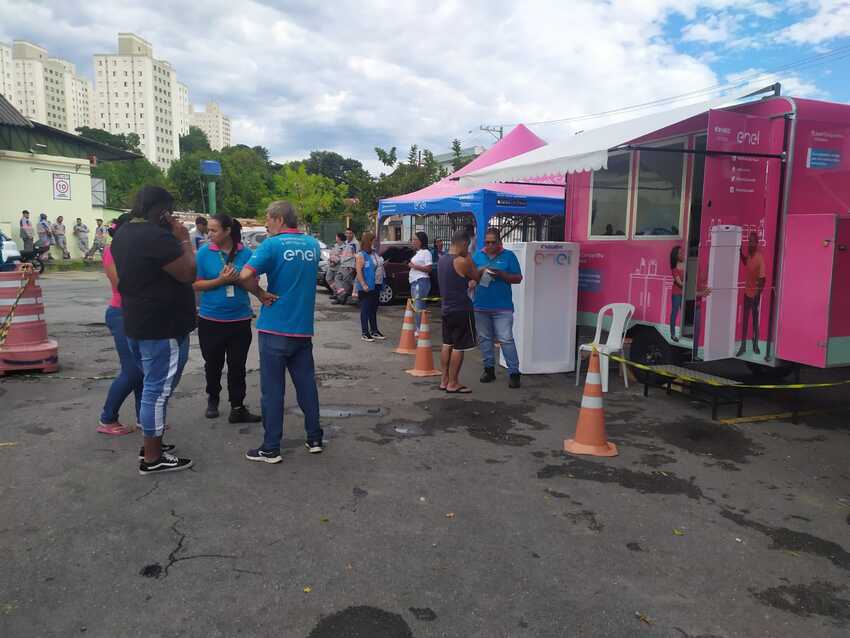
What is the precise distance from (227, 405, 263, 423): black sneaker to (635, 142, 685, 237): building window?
16.4 feet

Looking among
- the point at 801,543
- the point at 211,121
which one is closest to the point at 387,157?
the point at 801,543

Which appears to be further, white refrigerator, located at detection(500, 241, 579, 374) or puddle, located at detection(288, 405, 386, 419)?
white refrigerator, located at detection(500, 241, 579, 374)

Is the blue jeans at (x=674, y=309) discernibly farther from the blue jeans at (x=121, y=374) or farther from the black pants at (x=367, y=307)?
the blue jeans at (x=121, y=374)

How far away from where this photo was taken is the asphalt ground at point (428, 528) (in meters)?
2.85

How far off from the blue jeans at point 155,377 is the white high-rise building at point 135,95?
156 m

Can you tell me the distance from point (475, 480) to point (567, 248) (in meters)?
4.33

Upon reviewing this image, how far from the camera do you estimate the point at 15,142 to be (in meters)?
28.0

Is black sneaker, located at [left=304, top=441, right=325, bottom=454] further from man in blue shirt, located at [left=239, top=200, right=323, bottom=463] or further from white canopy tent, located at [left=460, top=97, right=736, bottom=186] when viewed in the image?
white canopy tent, located at [left=460, top=97, right=736, bottom=186]

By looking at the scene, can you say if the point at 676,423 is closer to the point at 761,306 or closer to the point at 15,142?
the point at 761,306

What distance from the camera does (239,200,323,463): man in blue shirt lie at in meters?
4.53

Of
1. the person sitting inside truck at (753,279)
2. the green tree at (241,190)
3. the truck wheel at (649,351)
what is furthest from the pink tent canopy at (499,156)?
the green tree at (241,190)

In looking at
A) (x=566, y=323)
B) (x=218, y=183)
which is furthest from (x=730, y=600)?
(x=218, y=183)

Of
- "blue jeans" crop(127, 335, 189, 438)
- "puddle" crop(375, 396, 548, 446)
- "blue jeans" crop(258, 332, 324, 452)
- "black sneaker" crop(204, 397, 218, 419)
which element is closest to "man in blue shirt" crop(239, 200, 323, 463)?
"blue jeans" crop(258, 332, 324, 452)

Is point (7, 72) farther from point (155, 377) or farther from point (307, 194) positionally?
point (155, 377)
